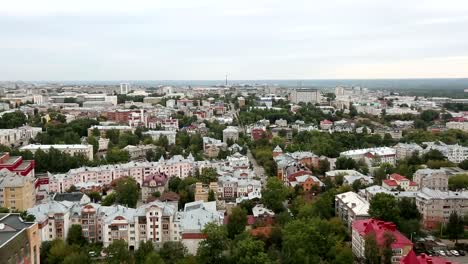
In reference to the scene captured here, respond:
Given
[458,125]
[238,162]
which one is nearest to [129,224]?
[238,162]

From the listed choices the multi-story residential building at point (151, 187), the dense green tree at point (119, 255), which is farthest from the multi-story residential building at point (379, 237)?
the multi-story residential building at point (151, 187)

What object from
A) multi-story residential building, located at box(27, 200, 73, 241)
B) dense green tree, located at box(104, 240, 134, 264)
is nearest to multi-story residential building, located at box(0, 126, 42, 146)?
multi-story residential building, located at box(27, 200, 73, 241)

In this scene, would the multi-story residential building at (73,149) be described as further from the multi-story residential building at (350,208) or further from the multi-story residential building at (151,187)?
the multi-story residential building at (350,208)

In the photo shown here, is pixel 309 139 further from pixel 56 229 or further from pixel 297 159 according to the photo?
pixel 56 229

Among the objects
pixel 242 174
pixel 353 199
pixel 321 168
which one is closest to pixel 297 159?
pixel 321 168

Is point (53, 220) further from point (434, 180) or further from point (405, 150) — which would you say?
point (405, 150)

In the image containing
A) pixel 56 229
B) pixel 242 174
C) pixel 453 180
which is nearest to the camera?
pixel 56 229

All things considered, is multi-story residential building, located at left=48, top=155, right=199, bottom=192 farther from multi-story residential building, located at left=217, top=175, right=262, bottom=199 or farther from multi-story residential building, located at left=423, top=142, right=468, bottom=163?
multi-story residential building, located at left=423, top=142, right=468, bottom=163
